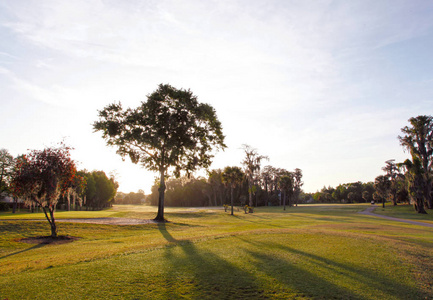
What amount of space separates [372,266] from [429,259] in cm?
309

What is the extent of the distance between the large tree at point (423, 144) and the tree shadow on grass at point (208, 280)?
6251 centimetres

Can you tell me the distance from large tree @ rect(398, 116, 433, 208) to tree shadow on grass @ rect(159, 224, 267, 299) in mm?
62507

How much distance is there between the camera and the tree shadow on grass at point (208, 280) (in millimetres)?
6211

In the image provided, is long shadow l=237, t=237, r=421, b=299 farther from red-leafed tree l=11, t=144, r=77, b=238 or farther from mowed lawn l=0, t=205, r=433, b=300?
red-leafed tree l=11, t=144, r=77, b=238

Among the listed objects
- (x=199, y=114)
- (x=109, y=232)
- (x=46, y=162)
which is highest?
(x=199, y=114)

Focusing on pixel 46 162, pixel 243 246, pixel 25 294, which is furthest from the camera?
pixel 46 162

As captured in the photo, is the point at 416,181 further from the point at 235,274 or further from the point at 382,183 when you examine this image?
the point at 235,274

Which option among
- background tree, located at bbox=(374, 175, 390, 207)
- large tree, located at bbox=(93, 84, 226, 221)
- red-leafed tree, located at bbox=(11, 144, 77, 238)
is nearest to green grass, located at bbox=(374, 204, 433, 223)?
background tree, located at bbox=(374, 175, 390, 207)

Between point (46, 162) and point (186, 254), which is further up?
point (46, 162)

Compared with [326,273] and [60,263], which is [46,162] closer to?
[60,263]

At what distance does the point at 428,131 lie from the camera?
56.8 metres

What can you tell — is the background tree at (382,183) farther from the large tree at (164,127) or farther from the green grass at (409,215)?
the large tree at (164,127)

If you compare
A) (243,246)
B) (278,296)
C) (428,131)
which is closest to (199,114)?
(243,246)

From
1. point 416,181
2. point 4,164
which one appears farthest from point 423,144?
point 4,164
